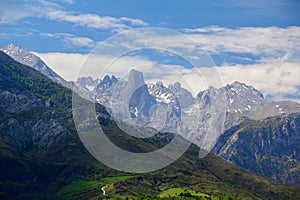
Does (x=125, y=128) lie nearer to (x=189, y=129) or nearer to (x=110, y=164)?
(x=110, y=164)

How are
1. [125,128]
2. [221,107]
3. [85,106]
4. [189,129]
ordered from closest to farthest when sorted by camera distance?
[221,107]
[189,129]
[125,128]
[85,106]

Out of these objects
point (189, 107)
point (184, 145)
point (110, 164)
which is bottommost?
point (110, 164)

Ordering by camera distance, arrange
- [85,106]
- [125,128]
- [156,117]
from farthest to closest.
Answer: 1. [85,106]
2. [156,117]
3. [125,128]

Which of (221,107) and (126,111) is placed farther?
(126,111)

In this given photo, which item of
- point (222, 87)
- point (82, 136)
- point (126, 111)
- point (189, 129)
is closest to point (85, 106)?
point (126, 111)

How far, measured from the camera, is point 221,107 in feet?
161

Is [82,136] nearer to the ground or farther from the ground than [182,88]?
nearer to the ground

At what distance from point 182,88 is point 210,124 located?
17.8ft

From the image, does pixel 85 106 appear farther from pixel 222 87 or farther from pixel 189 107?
pixel 222 87

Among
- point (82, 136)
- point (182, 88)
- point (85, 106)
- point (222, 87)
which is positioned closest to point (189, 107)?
point (182, 88)

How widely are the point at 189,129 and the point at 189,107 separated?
591 centimetres

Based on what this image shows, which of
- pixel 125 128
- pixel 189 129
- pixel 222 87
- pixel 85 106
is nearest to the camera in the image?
pixel 222 87

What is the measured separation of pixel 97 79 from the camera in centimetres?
4797

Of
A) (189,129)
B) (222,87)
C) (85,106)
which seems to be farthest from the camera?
(85,106)
